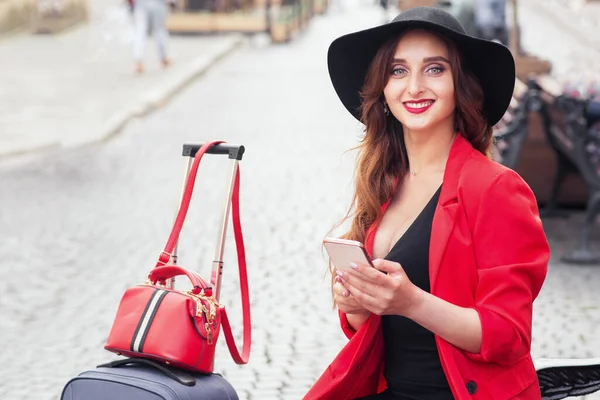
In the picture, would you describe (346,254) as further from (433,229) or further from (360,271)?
(433,229)

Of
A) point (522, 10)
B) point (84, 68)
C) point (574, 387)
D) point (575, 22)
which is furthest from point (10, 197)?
point (522, 10)

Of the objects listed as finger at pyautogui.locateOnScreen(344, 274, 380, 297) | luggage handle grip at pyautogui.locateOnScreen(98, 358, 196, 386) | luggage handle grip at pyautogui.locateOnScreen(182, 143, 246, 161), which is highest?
luggage handle grip at pyautogui.locateOnScreen(182, 143, 246, 161)

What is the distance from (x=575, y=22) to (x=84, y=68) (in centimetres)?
1521

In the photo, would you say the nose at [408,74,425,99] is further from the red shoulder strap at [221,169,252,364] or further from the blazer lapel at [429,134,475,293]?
the red shoulder strap at [221,169,252,364]

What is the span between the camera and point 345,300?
283cm

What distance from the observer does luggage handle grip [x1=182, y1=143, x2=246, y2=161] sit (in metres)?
3.35

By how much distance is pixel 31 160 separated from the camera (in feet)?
38.7

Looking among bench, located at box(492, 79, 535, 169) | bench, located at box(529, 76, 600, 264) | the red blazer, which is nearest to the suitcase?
the red blazer

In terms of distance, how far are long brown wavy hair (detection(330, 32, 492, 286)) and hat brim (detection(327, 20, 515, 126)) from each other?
0.02 metres

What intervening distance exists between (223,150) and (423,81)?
73 cm

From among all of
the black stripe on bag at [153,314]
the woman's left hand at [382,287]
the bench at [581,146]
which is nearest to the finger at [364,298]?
the woman's left hand at [382,287]

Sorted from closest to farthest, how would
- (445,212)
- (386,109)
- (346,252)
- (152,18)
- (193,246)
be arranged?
(346,252), (445,212), (386,109), (193,246), (152,18)

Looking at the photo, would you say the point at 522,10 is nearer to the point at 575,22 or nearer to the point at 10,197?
the point at 575,22

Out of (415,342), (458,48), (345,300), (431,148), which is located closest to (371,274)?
(345,300)
